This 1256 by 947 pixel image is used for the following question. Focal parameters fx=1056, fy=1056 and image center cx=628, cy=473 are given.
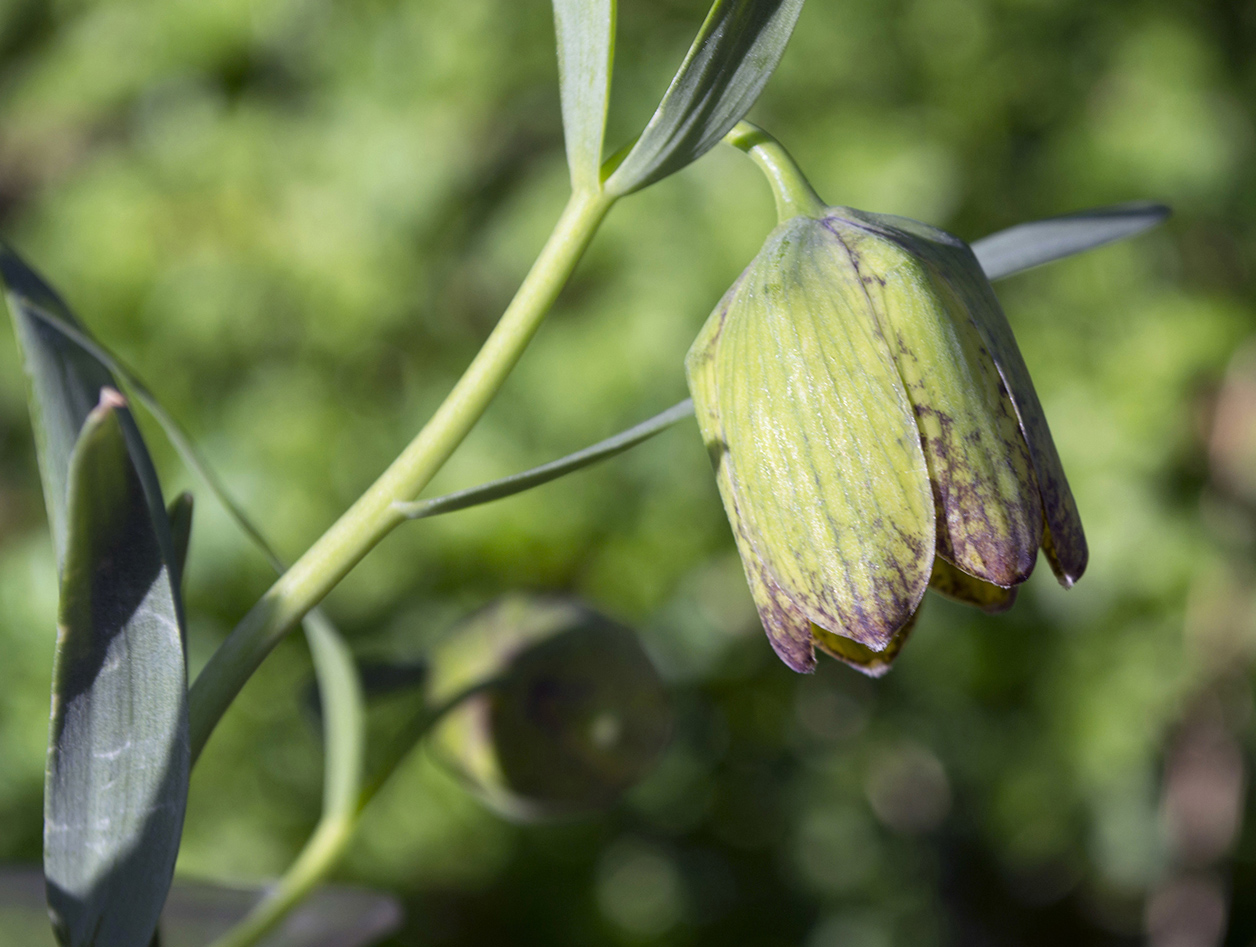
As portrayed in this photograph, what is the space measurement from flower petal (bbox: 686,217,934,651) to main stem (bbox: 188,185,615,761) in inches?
2.4

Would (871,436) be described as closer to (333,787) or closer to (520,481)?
(520,481)

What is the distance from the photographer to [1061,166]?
3.55 feet

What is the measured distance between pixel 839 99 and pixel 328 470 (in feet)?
1.98

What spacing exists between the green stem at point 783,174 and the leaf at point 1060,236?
0.29ft

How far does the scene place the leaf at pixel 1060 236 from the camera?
0.39 meters

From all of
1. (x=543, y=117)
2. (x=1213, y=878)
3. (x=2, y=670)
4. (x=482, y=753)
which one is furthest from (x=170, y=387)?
(x=1213, y=878)

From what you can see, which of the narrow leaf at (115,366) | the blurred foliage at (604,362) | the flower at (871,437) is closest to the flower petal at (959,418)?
the flower at (871,437)

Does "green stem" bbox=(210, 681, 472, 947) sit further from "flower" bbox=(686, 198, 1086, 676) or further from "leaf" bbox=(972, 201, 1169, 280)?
"leaf" bbox=(972, 201, 1169, 280)

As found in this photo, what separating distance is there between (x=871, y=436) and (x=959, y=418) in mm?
26

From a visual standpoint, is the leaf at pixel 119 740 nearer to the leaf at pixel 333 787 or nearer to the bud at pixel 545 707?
the leaf at pixel 333 787

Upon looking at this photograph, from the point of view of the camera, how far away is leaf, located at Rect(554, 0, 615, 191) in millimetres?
297

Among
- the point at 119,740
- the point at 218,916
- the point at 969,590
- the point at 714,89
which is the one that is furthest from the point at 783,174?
the point at 218,916

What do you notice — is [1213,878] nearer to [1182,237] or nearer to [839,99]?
[1182,237]

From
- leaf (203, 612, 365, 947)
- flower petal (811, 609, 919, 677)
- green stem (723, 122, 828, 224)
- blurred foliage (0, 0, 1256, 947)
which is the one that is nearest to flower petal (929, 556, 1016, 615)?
flower petal (811, 609, 919, 677)
